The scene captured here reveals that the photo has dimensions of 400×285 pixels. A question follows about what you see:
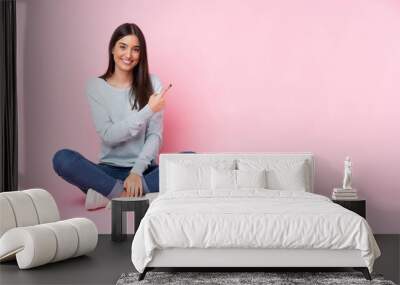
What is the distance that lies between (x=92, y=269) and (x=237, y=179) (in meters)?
1.82

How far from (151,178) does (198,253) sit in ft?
7.69

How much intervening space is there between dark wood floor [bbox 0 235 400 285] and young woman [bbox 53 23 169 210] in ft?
3.15

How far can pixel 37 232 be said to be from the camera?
5352 millimetres

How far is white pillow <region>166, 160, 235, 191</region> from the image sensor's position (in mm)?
6668

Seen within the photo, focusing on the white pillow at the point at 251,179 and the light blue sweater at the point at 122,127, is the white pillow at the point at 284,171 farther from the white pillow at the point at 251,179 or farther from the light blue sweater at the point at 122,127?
the light blue sweater at the point at 122,127

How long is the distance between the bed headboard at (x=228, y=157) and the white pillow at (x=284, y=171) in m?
0.04

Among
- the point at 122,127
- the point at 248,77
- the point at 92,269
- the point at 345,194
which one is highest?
the point at 248,77

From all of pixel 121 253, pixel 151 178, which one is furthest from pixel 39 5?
pixel 121 253

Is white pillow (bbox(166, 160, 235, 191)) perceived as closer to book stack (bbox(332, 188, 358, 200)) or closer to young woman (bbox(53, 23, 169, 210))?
young woman (bbox(53, 23, 169, 210))

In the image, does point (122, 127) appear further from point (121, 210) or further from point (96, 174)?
point (121, 210)

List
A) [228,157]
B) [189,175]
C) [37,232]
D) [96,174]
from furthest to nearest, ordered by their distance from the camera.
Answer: [96,174], [228,157], [189,175], [37,232]

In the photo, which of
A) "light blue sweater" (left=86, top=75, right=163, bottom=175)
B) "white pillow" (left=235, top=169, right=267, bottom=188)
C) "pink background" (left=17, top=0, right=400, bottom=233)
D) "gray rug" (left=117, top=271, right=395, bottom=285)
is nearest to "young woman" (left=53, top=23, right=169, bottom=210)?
"light blue sweater" (left=86, top=75, right=163, bottom=175)

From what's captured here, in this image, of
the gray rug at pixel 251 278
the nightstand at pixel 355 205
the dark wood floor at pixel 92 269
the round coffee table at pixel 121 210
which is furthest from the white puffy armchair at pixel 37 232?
the nightstand at pixel 355 205

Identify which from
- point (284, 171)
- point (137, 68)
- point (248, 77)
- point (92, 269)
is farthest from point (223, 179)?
point (92, 269)
